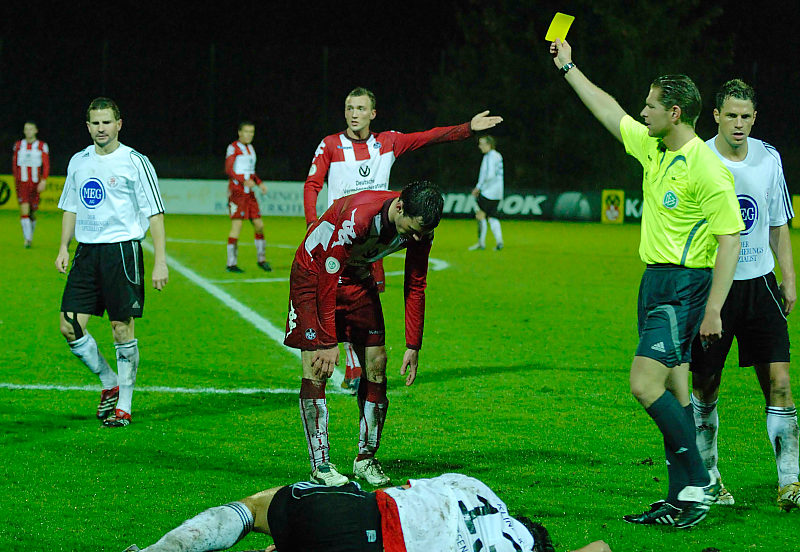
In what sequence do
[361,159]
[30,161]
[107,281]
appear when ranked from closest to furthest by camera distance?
1. [107,281]
2. [361,159]
3. [30,161]

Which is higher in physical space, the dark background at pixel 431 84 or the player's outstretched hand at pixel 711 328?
the dark background at pixel 431 84

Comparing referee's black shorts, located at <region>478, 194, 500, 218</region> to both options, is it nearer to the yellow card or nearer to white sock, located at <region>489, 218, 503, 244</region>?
white sock, located at <region>489, 218, 503, 244</region>

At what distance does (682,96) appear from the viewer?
463 centimetres

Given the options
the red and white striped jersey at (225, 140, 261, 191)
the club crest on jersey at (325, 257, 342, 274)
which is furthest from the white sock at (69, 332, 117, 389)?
the red and white striped jersey at (225, 140, 261, 191)

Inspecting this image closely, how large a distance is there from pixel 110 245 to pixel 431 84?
3211 cm

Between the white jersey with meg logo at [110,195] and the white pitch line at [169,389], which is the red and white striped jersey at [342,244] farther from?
the white pitch line at [169,389]

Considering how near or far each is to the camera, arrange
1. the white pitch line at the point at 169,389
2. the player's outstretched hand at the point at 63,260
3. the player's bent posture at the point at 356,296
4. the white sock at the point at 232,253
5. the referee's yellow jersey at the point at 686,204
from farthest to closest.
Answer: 1. the white sock at the point at 232,253
2. the white pitch line at the point at 169,389
3. the player's outstretched hand at the point at 63,260
4. the player's bent posture at the point at 356,296
5. the referee's yellow jersey at the point at 686,204

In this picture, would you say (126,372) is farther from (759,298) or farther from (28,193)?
(28,193)

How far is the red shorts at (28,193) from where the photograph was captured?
18219 millimetres

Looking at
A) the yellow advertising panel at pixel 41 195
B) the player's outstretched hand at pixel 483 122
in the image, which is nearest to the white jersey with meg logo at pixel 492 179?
the yellow advertising panel at pixel 41 195

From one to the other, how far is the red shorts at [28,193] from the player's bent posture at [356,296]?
1397cm

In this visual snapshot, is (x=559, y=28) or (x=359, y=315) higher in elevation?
(x=559, y=28)

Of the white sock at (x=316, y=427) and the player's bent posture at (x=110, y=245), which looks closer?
the white sock at (x=316, y=427)

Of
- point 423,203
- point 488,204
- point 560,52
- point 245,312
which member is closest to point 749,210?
point 560,52
